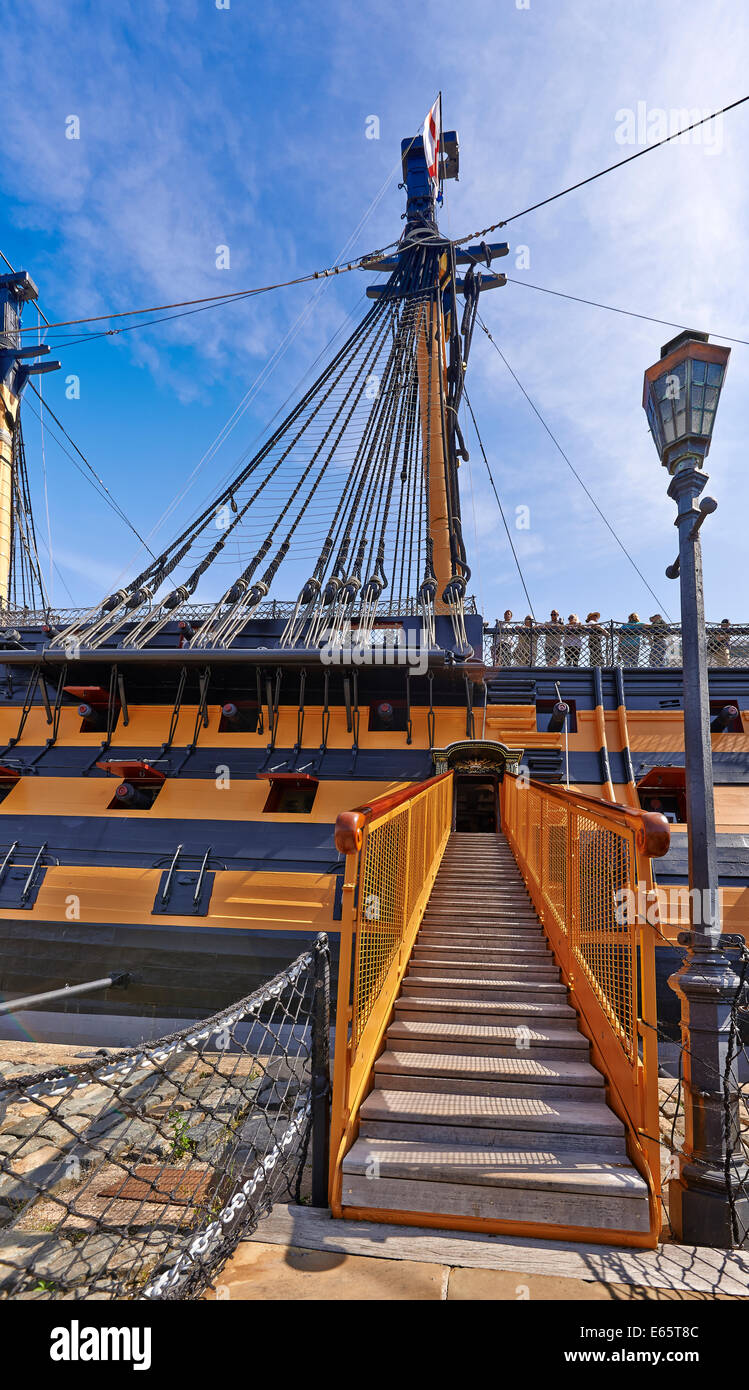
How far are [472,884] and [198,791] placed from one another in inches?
224

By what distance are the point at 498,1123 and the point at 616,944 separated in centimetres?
112

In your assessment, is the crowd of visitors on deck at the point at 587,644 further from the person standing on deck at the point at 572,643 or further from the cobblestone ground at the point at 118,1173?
the cobblestone ground at the point at 118,1173

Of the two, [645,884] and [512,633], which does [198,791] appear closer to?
[512,633]

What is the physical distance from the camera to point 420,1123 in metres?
3.39

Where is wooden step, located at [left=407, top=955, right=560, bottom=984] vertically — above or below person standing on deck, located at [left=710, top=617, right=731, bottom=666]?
below

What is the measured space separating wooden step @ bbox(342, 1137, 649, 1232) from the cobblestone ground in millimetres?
538

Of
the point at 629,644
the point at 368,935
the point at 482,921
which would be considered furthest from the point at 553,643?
the point at 368,935

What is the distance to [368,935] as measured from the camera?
3.74 meters

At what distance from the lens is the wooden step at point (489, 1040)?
4059 millimetres

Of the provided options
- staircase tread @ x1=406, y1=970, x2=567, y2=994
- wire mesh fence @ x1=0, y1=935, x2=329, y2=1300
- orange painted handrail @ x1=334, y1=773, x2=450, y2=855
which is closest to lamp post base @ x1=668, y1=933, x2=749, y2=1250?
staircase tread @ x1=406, y1=970, x2=567, y2=994

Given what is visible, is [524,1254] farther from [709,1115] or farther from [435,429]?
[435,429]

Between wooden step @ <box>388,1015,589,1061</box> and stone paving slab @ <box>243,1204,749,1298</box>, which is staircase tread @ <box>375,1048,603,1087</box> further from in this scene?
stone paving slab @ <box>243,1204,749,1298</box>

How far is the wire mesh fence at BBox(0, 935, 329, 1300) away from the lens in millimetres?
2264
